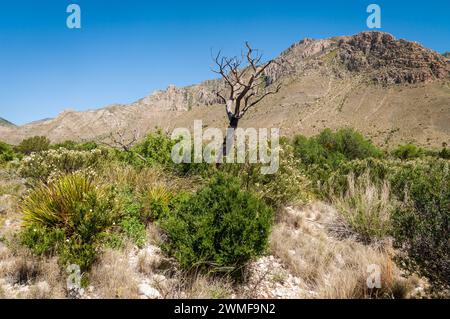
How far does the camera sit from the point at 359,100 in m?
84.6

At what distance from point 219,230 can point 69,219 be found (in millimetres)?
2069

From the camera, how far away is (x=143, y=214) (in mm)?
5562

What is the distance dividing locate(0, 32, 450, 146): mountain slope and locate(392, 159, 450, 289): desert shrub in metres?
47.5

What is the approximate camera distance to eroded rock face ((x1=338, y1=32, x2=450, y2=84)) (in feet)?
296

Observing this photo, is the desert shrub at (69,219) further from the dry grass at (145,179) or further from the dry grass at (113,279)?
the dry grass at (145,179)

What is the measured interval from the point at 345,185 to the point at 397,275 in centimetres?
436

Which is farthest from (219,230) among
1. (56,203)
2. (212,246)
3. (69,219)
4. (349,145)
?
(349,145)

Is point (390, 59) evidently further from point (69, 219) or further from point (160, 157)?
point (69, 219)

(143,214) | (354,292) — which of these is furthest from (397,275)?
(143,214)

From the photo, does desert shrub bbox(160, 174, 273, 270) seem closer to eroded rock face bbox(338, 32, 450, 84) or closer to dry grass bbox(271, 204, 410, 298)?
dry grass bbox(271, 204, 410, 298)

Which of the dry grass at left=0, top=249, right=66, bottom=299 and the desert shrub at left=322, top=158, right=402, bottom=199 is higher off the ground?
the desert shrub at left=322, top=158, right=402, bottom=199

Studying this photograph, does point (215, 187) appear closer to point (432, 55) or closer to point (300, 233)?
point (300, 233)

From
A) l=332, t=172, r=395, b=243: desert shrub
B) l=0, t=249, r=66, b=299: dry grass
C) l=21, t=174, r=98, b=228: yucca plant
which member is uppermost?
l=21, t=174, r=98, b=228: yucca plant

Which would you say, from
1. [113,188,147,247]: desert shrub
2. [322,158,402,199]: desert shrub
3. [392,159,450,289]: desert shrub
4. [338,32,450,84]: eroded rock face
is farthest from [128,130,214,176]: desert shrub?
[338,32,450,84]: eroded rock face
